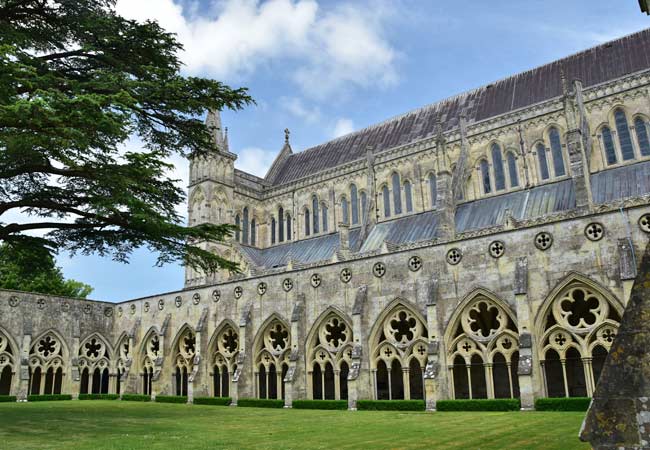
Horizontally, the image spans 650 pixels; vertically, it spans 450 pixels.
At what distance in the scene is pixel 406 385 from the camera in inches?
802

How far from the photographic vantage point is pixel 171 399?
27125mm

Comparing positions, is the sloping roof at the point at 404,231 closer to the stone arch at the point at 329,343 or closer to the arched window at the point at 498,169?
the arched window at the point at 498,169

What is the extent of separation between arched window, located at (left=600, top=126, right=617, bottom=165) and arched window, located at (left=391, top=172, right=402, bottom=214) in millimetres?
12547

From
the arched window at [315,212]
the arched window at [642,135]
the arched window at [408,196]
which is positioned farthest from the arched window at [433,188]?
the arched window at [642,135]

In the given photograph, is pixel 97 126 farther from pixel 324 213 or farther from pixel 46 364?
pixel 324 213

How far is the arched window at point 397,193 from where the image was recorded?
3612 centimetres

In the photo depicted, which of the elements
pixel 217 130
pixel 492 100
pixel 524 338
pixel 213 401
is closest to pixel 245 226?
pixel 217 130

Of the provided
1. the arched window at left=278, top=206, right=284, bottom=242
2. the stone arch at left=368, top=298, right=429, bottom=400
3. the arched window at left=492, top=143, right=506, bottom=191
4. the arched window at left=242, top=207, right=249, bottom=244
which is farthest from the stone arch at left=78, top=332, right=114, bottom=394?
the arched window at left=492, top=143, right=506, bottom=191

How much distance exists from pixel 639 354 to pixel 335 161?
3919cm

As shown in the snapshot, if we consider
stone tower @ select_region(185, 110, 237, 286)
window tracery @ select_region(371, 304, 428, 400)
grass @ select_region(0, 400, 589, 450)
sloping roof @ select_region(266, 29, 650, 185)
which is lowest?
grass @ select_region(0, 400, 589, 450)

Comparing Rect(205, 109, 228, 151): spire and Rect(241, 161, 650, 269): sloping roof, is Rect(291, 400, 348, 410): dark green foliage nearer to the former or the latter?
Rect(241, 161, 650, 269): sloping roof

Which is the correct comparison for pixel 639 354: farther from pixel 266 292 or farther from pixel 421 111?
pixel 421 111

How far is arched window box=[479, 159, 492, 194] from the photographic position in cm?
3259

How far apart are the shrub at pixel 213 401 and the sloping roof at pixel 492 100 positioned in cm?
2120
